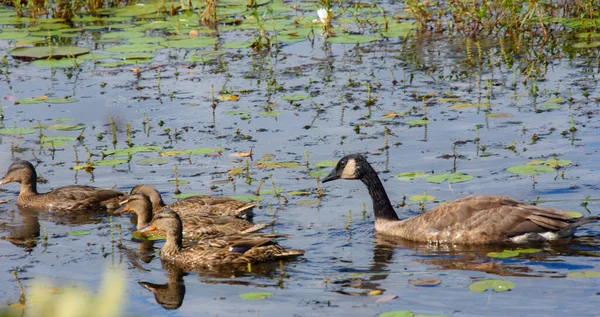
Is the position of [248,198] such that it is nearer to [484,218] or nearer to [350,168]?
[350,168]

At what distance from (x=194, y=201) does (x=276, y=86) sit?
4.84m

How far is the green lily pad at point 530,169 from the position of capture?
9.70 metres

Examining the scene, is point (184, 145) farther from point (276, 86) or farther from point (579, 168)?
point (579, 168)

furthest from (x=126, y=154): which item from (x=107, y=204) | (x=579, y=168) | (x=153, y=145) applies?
(x=579, y=168)

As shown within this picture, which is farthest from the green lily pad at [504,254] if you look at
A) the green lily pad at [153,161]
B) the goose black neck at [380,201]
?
the green lily pad at [153,161]

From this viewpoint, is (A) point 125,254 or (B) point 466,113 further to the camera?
(B) point 466,113

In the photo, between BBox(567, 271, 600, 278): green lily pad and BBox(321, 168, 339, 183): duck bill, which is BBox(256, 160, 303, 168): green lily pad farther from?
BBox(567, 271, 600, 278): green lily pad

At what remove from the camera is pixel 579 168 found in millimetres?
9969

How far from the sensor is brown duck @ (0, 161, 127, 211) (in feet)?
32.4

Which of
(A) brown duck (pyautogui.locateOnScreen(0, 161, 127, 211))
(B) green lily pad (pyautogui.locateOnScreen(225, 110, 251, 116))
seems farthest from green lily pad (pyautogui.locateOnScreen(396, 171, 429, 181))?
(B) green lily pad (pyautogui.locateOnScreen(225, 110, 251, 116))

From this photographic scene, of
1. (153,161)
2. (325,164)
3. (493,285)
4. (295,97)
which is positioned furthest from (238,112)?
(493,285)

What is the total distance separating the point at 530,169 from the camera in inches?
385

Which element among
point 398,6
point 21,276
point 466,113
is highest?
point 398,6

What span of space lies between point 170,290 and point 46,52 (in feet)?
30.6
